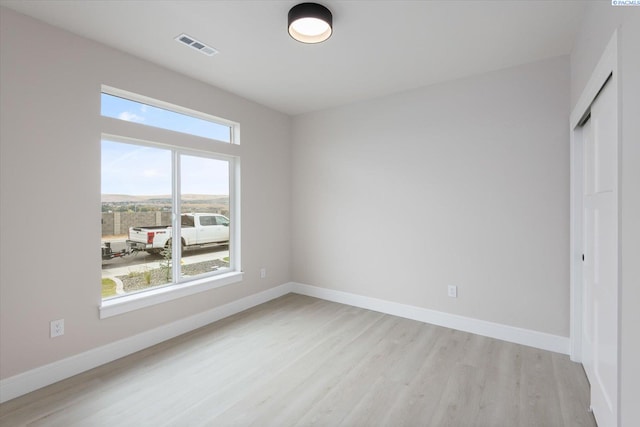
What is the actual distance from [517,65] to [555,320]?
253 cm

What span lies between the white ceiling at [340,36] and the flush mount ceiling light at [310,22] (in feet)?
0.26

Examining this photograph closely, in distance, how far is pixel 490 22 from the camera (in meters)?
2.30

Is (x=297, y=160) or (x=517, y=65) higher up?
(x=517, y=65)

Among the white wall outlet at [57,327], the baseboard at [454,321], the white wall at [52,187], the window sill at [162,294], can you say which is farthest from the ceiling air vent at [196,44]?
the baseboard at [454,321]

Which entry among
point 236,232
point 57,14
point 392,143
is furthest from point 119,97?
point 392,143

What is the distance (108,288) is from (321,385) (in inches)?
85.8

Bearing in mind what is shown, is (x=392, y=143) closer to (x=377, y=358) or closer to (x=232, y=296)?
(x=377, y=358)

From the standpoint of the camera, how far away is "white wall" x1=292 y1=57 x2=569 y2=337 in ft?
9.31

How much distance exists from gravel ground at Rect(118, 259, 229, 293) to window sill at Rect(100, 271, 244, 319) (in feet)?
0.29

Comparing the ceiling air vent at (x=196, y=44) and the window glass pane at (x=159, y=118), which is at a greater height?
the ceiling air vent at (x=196, y=44)

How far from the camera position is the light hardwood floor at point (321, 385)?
6.36ft

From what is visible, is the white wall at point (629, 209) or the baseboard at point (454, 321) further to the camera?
the baseboard at point (454, 321)

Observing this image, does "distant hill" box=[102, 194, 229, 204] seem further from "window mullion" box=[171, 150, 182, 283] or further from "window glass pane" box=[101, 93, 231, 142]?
"window glass pane" box=[101, 93, 231, 142]

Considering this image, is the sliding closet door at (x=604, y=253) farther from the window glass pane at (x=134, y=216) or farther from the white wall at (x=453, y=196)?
the window glass pane at (x=134, y=216)
